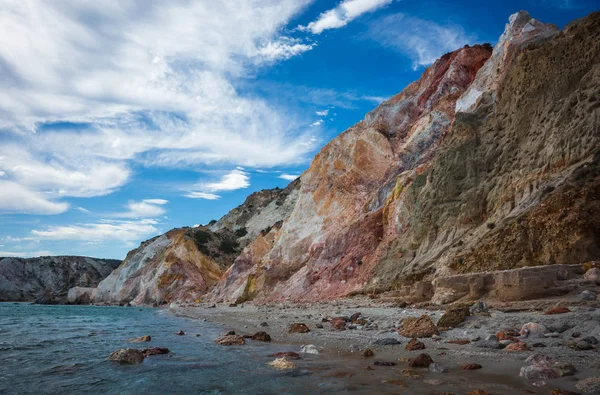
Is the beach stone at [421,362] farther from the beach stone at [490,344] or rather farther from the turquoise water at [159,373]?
the beach stone at [490,344]

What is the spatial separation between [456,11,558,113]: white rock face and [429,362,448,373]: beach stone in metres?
23.4

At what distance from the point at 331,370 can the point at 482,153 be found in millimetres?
19462

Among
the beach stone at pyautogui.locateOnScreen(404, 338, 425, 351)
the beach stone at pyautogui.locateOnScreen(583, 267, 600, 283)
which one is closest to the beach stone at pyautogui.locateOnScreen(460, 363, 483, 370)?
the beach stone at pyautogui.locateOnScreen(404, 338, 425, 351)

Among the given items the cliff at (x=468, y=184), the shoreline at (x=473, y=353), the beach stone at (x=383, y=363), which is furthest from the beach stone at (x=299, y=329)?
the cliff at (x=468, y=184)

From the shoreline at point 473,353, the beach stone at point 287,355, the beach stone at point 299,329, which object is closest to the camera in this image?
the shoreline at point 473,353

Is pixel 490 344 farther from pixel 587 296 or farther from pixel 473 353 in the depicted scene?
pixel 587 296

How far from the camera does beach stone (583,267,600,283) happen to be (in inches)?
398

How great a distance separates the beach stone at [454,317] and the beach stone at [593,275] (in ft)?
12.2

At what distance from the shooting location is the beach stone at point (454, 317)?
Answer: 923 centimetres

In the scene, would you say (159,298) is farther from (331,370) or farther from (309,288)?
(331,370)

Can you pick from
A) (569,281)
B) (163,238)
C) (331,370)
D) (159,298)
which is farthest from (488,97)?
(163,238)

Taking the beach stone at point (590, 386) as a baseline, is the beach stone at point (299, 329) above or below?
Answer: below

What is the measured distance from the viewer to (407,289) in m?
19.0

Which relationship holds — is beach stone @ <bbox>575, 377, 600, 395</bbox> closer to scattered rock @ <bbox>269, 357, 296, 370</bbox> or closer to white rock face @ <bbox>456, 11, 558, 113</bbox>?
scattered rock @ <bbox>269, 357, 296, 370</bbox>
